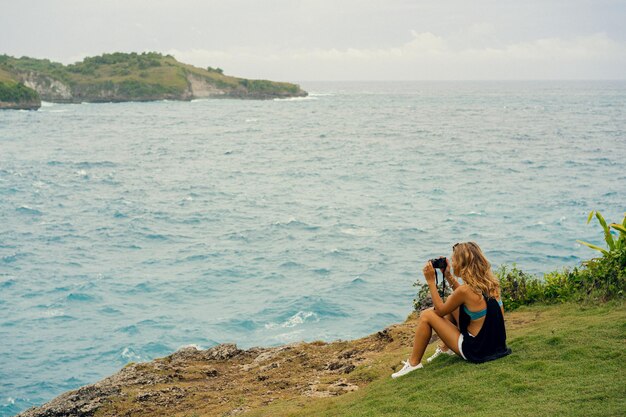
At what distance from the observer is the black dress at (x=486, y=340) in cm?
771

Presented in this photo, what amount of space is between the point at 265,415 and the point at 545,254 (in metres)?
21.9

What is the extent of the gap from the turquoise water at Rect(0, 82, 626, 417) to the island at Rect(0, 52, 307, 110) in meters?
103

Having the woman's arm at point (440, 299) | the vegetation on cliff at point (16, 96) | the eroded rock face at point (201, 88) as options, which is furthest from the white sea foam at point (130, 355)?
the eroded rock face at point (201, 88)

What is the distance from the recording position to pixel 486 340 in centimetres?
784

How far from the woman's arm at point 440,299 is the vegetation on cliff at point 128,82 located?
16581 centimetres

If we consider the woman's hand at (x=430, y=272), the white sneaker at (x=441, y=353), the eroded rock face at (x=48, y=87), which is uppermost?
the eroded rock face at (x=48, y=87)

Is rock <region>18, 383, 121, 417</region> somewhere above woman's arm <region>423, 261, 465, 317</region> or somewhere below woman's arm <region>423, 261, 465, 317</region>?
below

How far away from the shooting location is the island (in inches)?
6442

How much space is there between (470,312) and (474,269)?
0.58 metres

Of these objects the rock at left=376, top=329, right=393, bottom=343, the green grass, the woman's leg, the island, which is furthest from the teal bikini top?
the island

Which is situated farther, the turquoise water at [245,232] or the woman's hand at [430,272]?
the turquoise water at [245,232]

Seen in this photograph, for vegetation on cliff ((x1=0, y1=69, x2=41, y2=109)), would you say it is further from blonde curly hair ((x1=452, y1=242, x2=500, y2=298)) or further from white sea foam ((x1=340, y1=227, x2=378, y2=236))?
blonde curly hair ((x1=452, y1=242, x2=500, y2=298))

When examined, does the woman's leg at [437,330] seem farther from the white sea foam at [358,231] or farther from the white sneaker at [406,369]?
the white sea foam at [358,231]

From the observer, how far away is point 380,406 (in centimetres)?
752
